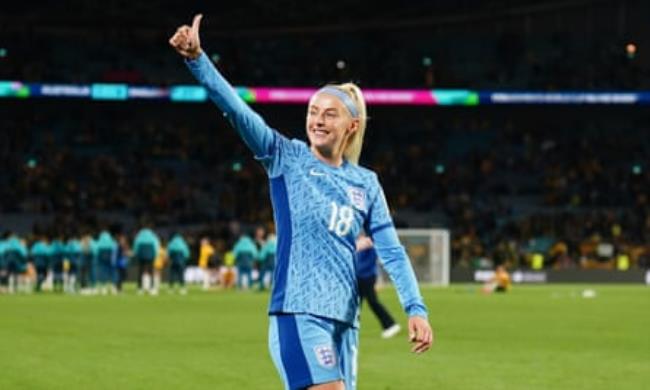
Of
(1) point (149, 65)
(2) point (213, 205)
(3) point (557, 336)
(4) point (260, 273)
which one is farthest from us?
(1) point (149, 65)

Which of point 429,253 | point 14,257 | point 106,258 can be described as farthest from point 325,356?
point 429,253

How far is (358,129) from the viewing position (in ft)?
21.7

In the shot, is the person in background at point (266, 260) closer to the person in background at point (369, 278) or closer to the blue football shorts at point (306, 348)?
the person in background at point (369, 278)

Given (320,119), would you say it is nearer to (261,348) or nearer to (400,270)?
(400,270)

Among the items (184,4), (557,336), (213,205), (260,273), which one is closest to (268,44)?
(184,4)

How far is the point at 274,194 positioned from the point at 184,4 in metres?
61.3

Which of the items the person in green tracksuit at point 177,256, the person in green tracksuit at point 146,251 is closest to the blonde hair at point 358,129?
the person in green tracksuit at point 146,251

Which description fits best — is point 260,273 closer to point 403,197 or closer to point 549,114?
point 403,197

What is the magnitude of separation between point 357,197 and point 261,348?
1339 centimetres

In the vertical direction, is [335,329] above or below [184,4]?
below

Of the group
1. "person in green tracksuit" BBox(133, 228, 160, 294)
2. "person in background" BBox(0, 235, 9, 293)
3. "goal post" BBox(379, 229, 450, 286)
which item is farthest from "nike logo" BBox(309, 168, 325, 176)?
"goal post" BBox(379, 229, 450, 286)

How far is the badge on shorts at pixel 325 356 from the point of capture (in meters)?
6.30

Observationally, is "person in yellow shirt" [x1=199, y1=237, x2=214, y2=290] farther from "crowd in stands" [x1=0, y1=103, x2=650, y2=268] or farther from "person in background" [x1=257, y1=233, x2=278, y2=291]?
"crowd in stands" [x1=0, y1=103, x2=650, y2=268]

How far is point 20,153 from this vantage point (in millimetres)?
62594
